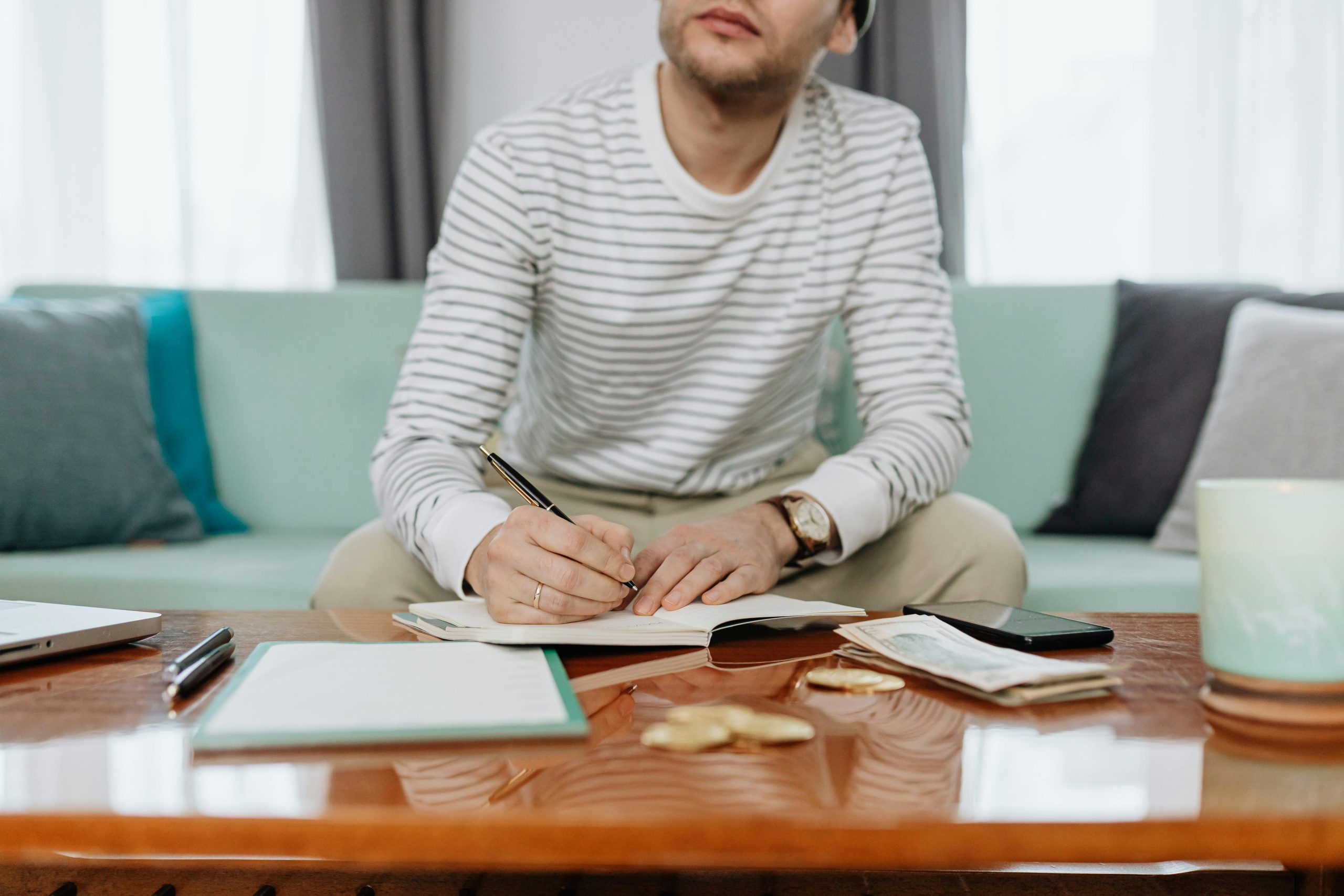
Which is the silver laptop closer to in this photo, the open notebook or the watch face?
the open notebook

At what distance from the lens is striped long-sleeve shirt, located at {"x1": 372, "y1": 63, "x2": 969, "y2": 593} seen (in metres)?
1.27

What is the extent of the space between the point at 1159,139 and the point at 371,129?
1.80 metres

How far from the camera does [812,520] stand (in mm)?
1151

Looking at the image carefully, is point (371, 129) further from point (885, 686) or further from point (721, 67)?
point (885, 686)

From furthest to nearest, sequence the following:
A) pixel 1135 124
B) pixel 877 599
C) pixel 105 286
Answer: pixel 1135 124 < pixel 105 286 < pixel 877 599

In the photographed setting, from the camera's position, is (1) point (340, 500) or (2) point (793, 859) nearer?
(2) point (793, 859)

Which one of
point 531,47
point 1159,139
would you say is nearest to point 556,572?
point 531,47

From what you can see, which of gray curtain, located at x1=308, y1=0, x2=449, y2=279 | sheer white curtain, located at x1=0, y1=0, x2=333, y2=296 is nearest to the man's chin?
gray curtain, located at x1=308, y1=0, x2=449, y2=279

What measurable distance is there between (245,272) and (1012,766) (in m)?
2.44

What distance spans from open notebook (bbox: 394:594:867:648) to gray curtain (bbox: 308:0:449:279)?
5.31 feet

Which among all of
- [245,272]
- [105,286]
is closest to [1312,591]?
[105,286]

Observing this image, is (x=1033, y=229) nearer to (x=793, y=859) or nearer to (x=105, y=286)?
(x=105, y=286)

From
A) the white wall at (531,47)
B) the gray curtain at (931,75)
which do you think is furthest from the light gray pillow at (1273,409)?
the white wall at (531,47)

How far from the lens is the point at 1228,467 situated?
164 centimetres
